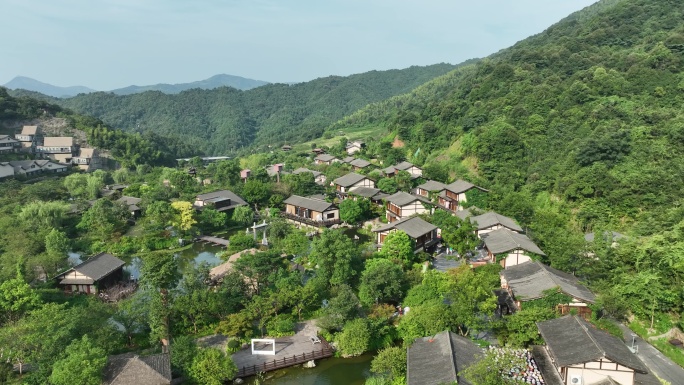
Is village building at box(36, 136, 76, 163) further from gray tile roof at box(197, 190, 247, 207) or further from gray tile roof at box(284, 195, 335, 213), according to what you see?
gray tile roof at box(284, 195, 335, 213)

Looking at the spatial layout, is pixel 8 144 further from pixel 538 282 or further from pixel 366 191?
pixel 538 282

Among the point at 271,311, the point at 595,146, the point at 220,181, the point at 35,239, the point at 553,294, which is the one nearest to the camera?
the point at 553,294

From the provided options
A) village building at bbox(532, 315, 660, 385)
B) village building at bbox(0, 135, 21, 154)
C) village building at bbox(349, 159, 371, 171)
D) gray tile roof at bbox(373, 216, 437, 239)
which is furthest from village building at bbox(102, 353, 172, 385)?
village building at bbox(0, 135, 21, 154)

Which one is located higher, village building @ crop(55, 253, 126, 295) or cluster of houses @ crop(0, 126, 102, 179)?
cluster of houses @ crop(0, 126, 102, 179)

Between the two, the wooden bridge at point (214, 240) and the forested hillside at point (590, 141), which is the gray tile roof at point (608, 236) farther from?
the wooden bridge at point (214, 240)

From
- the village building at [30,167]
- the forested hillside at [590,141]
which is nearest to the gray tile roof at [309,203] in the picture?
the forested hillside at [590,141]

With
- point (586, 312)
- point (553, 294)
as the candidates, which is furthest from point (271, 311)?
point (586, 312)

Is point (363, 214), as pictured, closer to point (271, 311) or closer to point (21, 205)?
point (271, 311)
